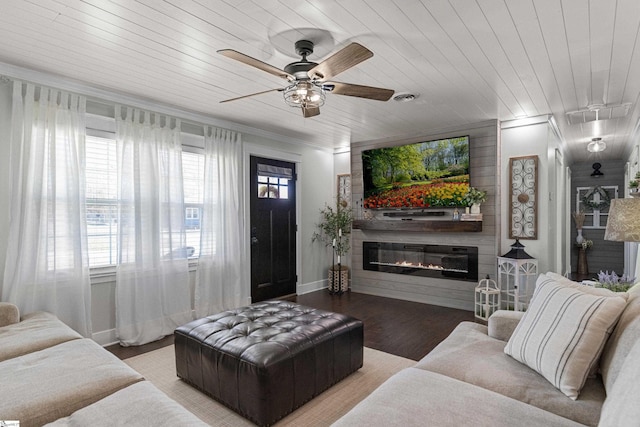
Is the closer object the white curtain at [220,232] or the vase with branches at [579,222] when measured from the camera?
the white curtain at [220,232]

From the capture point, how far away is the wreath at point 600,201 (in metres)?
7.20

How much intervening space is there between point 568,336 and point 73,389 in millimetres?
2200

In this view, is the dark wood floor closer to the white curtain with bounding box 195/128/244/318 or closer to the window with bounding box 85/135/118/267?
the white curtain with bounding box 195/128/244/318

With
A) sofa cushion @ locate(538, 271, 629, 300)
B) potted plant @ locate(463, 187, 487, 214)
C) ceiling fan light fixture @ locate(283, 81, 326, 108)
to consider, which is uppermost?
ceiling fan light fixture @ locate(283, 81, 326, 108)

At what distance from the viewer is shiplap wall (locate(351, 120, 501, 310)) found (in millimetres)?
4391

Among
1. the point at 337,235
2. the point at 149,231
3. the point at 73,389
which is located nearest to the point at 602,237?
the point at 337,235

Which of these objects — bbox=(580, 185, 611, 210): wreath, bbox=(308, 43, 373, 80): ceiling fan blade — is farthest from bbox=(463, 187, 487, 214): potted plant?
bbox=(580, 185, 611, 210): wreath

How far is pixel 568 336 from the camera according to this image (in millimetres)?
1491

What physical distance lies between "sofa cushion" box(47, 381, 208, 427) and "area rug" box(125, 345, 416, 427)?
0.78 m

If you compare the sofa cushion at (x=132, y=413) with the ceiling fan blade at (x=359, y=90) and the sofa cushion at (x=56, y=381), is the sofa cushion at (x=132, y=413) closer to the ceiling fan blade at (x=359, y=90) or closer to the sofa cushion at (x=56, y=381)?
the sofa cushion at (x=56, y=381)

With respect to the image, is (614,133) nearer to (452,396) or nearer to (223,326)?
(452,396)

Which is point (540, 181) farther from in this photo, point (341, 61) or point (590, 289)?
point (341, 61)

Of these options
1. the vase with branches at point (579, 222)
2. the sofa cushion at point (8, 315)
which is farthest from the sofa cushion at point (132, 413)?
the vase with branches at point (579, 222)

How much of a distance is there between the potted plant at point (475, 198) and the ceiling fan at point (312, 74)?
2.40 meters
